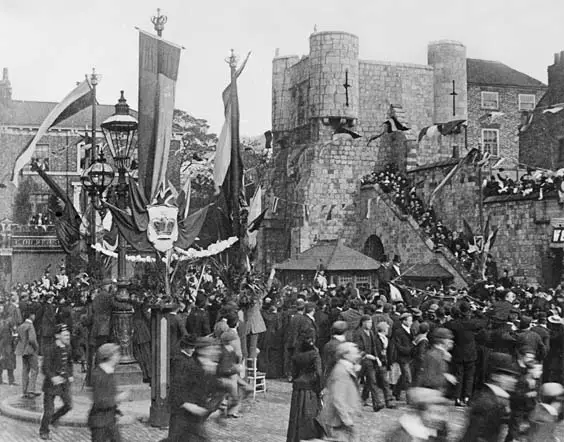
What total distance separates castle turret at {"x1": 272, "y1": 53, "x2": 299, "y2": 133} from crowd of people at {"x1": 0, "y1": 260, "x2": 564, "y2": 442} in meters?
23.8

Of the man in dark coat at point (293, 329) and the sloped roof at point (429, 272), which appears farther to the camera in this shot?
the sloped roof at point (429, 272)

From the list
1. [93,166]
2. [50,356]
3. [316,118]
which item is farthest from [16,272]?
[50,356]

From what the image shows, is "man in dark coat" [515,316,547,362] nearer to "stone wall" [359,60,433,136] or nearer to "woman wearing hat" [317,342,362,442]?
"woman wearing hat" [317,342,362,442]

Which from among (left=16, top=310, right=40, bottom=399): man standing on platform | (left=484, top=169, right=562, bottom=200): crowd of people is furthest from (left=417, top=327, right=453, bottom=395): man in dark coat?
(left=484, top=169, right=562, bottom=200): crowd of people

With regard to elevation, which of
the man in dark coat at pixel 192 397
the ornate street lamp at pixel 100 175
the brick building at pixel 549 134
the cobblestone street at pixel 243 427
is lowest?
the cobblestone street at pixel 243 427

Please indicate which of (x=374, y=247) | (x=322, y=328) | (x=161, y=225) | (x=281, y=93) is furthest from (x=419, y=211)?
(x=161, y=225)

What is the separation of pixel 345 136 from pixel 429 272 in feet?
47.0

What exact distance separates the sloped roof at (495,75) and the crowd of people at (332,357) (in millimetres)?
29994

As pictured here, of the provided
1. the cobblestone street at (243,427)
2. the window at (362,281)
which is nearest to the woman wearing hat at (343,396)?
the cobblestone street at (243,427)

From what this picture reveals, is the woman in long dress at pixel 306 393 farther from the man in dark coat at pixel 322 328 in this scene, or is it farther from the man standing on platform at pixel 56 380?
the man in dark coat at pixel 322 328

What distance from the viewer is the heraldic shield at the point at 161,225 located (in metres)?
15.5

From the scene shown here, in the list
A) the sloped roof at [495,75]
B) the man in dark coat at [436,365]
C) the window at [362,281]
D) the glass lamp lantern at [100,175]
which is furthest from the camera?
the sloped roof at [495,75]

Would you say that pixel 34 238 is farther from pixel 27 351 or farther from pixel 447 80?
pixel 27 351

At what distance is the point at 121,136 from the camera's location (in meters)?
14.1
